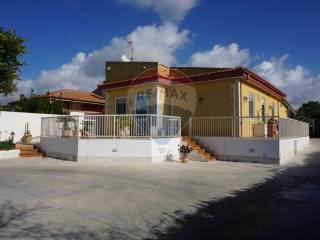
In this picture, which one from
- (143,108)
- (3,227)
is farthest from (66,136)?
(3,227)

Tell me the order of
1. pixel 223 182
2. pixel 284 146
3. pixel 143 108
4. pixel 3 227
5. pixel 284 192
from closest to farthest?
pixel 3 227
pixel 284 192
pixel 223 182
pixel 284 146
pixel 143 108

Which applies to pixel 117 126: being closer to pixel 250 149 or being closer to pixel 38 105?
pixel 250 149

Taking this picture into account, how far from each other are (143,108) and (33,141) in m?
7.23

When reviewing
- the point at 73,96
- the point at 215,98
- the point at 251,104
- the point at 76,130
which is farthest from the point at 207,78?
the point at 73,96

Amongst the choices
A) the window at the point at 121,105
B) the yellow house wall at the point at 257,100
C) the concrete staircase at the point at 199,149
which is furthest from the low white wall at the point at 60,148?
the yellow house wall at the point at 257,100

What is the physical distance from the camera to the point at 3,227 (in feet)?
17.0

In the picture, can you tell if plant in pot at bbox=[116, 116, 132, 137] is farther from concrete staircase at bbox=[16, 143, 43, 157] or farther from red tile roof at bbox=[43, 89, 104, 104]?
red tile roof at bbox=[43, 89, 104, 104]

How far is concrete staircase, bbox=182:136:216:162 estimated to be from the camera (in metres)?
14.8

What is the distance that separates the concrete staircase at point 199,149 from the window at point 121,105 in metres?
4.83

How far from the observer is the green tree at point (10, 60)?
632 inches

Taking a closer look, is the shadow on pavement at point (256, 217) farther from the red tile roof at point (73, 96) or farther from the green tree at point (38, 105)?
the red tile roof at point (73, 96)

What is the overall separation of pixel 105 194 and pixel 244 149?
849 cm

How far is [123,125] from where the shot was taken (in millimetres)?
13859

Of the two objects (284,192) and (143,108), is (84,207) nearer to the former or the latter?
(284,192)
